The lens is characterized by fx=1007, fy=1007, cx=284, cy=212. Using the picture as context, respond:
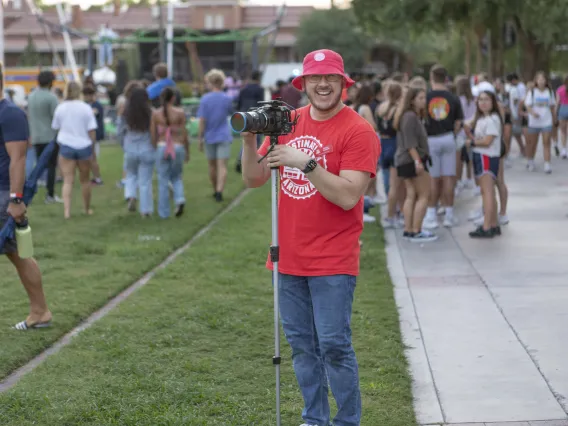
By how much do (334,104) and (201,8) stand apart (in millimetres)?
88960

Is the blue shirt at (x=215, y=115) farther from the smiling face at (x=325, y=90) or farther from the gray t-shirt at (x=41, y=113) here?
the smiling face at (x=325, y=90)

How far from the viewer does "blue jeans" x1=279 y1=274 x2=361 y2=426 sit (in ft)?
15.0

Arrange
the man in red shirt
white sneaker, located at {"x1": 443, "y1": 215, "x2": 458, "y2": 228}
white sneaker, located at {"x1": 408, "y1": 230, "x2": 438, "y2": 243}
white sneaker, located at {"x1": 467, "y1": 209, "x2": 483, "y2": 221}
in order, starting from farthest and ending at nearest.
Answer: white sneaker, located at {"x1": 467, "y1": 209, "x2": 483, "y2": 221} < white sneaker, located at {"x1": 443, "y1": 215, "x2": 458, "y2": 228} < white sneaker, located at {"x1": 408, "y1": 230, "x2": 438, "y2": 243} < the man in red shirt

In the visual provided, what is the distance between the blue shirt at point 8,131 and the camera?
7031mm

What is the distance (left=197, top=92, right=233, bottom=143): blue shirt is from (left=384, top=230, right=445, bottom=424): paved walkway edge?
520 cm

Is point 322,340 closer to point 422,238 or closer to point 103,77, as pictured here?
point 422,238

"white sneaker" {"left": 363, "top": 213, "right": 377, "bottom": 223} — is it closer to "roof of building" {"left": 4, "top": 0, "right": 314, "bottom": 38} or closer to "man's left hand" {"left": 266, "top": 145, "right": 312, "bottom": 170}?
"man's left hand" {"left": 266, "top": 145, "right": 312, "bottom": 170}

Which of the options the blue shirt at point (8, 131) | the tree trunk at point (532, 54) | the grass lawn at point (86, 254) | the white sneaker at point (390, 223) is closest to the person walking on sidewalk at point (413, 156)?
the white sneaker at point (390, 223)

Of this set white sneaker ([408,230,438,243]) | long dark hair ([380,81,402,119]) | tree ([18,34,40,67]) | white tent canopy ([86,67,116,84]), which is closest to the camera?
white sneaker ([408,230,438,243])

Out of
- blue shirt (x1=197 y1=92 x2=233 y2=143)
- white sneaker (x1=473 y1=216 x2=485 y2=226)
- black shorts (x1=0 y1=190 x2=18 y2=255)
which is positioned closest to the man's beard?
black shorts (x1=0 y1=190 x2=18 y2=255)

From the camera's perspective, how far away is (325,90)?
4535 millimetres

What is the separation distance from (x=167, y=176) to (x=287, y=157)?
926 cm

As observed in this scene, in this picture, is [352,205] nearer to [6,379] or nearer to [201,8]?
[6,379]

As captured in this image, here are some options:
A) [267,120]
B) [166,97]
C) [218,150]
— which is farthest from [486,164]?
[267,120]
